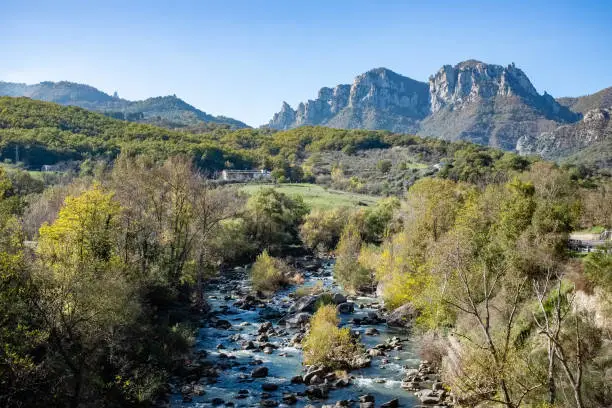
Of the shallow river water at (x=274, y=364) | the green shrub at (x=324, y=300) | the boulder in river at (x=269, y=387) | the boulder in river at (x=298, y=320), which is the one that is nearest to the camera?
the shallow river water at (x=274, y=364)

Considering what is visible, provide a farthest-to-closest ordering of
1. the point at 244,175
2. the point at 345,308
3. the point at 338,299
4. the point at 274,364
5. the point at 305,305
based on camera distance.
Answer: the point at 244,175, the point at 338,299, the point at 345,308, the point at 305,305, the point at 274,364

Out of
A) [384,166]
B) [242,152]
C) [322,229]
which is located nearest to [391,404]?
[322,229]

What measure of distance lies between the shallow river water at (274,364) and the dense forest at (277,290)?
1021 millimetres

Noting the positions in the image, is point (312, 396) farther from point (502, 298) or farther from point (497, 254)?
point (497, 254)

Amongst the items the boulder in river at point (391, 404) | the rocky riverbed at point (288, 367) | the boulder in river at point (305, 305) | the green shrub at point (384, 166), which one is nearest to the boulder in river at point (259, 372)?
the rocky riverbed at point (288, 367)

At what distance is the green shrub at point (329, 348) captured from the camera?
3128cm

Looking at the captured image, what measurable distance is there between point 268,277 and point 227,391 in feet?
85.0

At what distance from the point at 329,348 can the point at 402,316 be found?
11.8 meters

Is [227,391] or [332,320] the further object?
[332,320]

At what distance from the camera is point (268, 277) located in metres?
53.4

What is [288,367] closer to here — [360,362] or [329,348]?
[329,348]

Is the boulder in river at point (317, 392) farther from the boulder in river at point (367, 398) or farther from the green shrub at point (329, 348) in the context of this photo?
the green shrub at point (329, 348)

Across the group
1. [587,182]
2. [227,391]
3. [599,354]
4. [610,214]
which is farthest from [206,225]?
[587,182]

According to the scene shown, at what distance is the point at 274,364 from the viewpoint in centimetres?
3231
